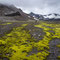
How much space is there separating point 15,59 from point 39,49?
5.48m

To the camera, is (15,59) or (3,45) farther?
(3,45)

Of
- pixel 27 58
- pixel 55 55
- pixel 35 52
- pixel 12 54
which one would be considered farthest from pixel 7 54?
pixel 55 55

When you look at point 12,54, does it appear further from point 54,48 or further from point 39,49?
point 54,48

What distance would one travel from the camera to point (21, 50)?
53.1 feet

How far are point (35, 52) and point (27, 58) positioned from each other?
2.51 meters

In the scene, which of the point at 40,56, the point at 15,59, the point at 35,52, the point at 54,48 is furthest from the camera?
the point at 54,48

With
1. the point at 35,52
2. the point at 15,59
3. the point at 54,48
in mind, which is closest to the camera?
the point at 15,59

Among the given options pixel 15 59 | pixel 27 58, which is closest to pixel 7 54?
pixel 15 59

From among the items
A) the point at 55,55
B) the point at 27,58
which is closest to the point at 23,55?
the point at 27,58

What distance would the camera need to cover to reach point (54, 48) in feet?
58.0

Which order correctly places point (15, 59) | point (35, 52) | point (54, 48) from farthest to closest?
point (54, 48) < point (35, 52) < point (15, 59)

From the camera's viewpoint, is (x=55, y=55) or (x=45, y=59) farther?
(x=55, y=55)

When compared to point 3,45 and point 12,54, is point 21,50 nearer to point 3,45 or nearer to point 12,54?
point 12,54

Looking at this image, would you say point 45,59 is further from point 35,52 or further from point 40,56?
point 35,52
